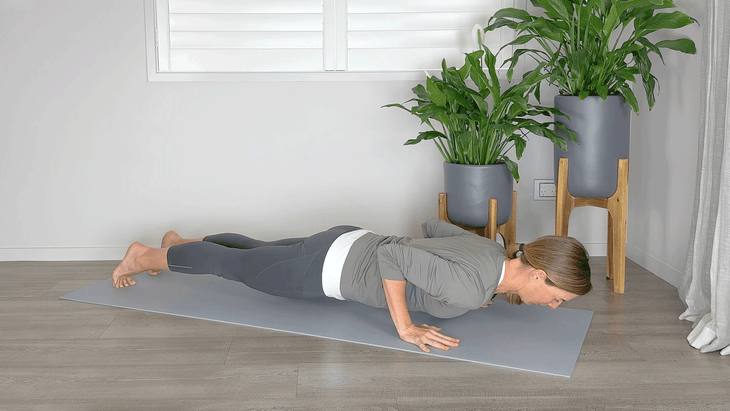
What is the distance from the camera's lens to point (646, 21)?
272 cm

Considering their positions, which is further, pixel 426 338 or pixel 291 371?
pixel 426 338

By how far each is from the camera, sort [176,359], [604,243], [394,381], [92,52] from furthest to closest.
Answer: [604,243]
[92,52]
[176,359]
[394,381]

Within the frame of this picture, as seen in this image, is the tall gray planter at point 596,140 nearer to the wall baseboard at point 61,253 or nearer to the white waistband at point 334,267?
the white waistband at point 334,267

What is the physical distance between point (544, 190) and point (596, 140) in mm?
753

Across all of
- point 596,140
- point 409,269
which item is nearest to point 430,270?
point 409,269

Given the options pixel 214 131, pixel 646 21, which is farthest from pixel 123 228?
pixel 646 21

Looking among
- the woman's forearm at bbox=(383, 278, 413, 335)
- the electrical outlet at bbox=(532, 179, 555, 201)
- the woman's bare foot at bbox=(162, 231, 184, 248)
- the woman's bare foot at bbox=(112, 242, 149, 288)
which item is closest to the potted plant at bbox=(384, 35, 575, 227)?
the electrical outlet at bbox=(532, 179, 555, 201)

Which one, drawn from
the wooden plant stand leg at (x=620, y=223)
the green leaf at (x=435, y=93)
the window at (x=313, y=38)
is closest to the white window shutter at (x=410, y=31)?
the window at (x=313, y=38)

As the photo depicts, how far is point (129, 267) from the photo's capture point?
2.91m

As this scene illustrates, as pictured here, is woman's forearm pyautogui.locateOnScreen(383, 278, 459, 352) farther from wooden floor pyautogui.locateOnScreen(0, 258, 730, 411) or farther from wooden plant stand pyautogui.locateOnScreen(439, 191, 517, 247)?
wooden plant stand pyautogui.locateOnScreen(439, 191, 517, 247)

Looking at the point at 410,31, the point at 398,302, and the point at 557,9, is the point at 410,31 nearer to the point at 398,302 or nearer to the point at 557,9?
the point at 557,9

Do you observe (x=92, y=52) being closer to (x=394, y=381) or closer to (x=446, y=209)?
(x=446, y=209)

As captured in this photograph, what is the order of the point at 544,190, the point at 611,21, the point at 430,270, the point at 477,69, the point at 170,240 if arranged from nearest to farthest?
the point at 430,270 < the point at 611,21 < the point at 477,69 < the point at 170,240 < the point at 544,190

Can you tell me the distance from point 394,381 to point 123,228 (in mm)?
2127
